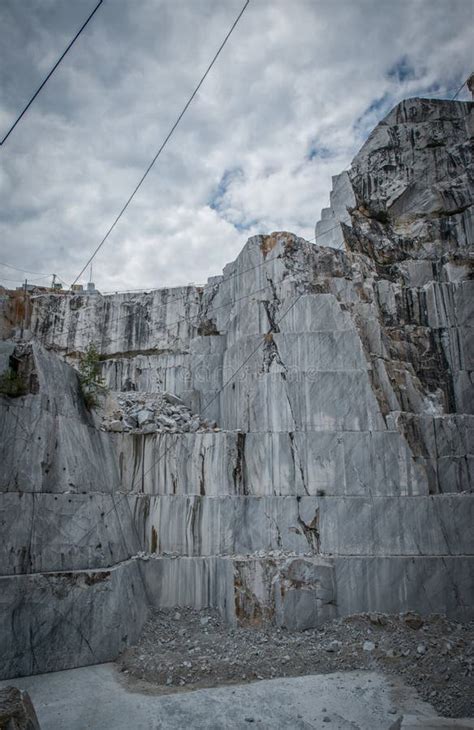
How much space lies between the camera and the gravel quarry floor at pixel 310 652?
977 cm

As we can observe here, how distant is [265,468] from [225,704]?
6.30 metres

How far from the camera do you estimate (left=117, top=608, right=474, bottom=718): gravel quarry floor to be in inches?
385

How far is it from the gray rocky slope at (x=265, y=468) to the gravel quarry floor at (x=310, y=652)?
417 mm

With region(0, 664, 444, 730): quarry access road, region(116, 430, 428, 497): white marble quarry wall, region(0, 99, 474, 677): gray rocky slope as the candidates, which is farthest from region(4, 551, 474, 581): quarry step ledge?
region(0, 664, 444, 730): quarry access road

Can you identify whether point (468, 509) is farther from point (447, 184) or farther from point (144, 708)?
point (447, 184)


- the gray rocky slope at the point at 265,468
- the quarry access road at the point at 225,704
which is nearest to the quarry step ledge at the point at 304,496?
the gray rocky slope at the point at 265,468

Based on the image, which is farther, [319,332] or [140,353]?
[140,353]

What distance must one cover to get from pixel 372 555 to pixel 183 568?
473 cm

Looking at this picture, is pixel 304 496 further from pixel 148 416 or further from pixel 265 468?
pixel 148 416

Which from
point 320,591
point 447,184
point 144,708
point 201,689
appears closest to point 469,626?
point 320,591

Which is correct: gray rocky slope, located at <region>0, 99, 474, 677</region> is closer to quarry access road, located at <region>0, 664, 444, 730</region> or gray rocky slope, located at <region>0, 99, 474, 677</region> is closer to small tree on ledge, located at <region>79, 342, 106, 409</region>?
small tree on ledge, located at <region>79, 342, 106, 409</region>

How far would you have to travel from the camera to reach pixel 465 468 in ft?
49.3

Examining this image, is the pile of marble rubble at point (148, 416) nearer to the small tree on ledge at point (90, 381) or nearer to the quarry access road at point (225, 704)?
the small tree on ledge at point (90, 381)

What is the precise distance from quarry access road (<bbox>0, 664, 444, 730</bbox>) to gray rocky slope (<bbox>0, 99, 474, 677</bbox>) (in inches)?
34.1
